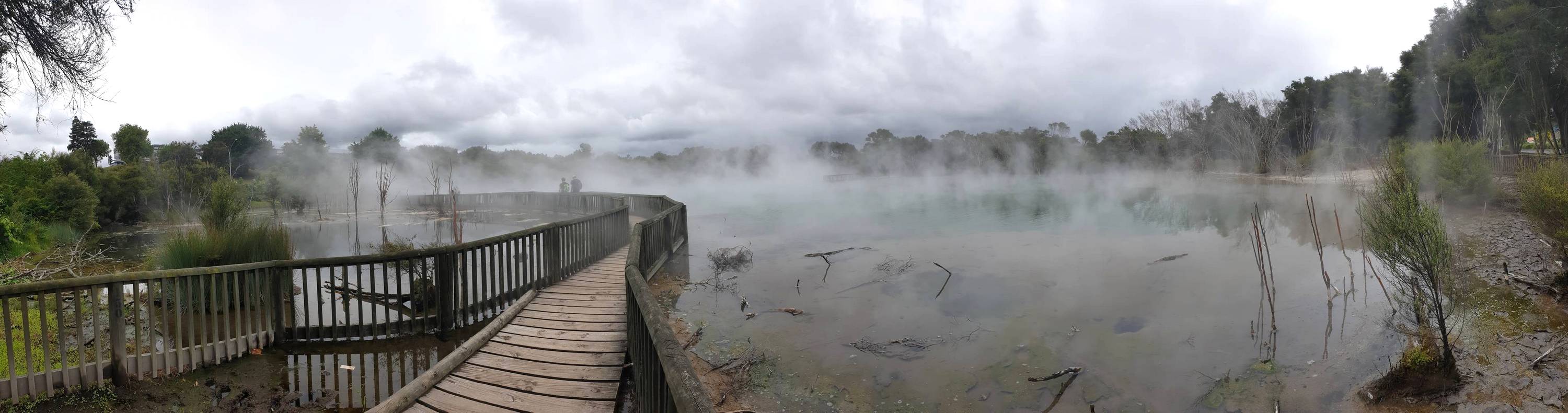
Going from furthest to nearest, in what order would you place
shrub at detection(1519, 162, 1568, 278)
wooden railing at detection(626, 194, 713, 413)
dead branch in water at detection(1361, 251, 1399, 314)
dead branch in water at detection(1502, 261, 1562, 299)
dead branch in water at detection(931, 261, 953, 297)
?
dead branch in water at detection(931, 261, 953, 297), shrub at detection(1519, 162, 1568, 278), dead branch in water at detection(1502, 261, 1562, 299), dead branch in water at detection(1361, 251, 1399, 314), wooden railing at detection(626, 194, 713, 413)

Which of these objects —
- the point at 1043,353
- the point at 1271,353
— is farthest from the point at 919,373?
the point at 1271,353

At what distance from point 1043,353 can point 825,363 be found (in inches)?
97.2

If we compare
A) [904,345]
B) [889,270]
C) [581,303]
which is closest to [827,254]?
[889,270]

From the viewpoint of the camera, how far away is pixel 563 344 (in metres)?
5.35

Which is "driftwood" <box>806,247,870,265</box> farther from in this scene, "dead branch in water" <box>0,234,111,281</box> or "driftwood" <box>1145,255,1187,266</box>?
"dead branch in water" <box>0,234,111,281</box>

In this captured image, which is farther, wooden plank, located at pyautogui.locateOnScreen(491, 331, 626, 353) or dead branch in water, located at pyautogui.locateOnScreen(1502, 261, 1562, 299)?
dead branch in water, located at pyautogui.locateOnScreen(1502, 261, 1562, 299)

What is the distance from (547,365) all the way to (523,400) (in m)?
0.64

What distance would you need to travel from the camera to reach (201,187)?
2597cm

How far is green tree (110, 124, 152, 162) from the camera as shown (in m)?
39.1

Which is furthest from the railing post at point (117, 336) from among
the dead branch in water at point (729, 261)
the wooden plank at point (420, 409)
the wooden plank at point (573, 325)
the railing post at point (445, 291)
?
the dead branch in water at point (729, 261)

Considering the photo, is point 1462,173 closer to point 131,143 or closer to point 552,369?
point 552,369

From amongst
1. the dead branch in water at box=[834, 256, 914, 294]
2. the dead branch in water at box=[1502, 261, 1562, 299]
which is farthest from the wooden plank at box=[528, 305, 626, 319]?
the dead branch in water at box=[1502, 261, 1562, 299]

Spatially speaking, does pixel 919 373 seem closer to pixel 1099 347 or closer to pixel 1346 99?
pixel 1099 347

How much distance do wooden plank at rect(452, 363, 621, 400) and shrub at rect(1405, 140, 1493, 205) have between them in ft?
73.6
